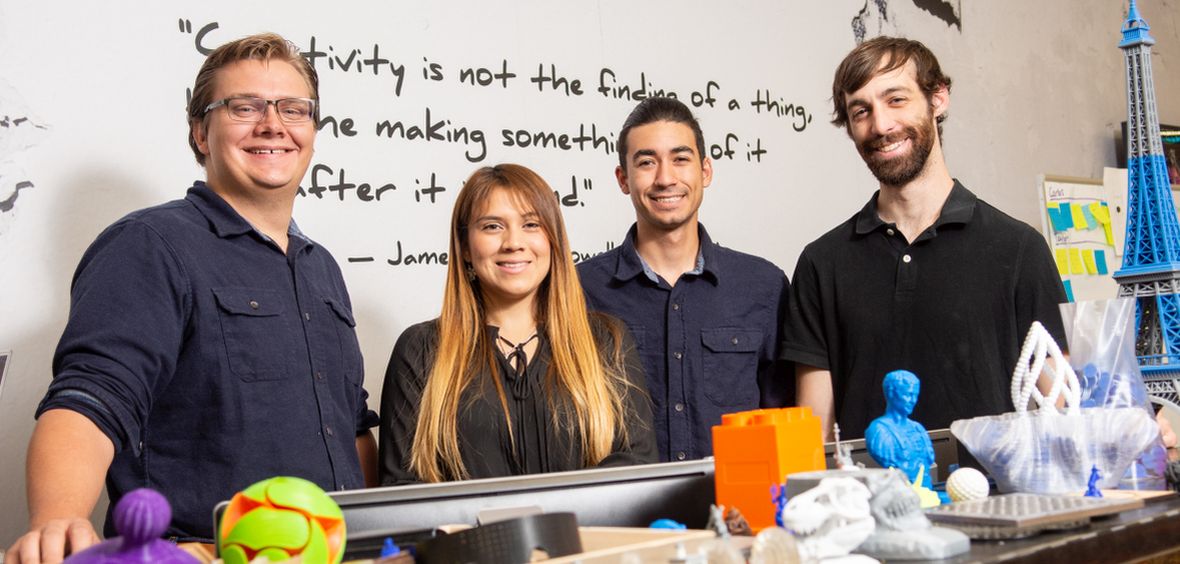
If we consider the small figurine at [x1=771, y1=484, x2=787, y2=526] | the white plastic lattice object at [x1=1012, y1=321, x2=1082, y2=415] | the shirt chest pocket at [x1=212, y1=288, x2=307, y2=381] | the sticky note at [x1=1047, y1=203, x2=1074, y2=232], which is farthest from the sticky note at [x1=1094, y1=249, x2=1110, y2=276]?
the small figurine at [x1=771, y1=484, x2=787, y2=526]

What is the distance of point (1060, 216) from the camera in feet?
13.4

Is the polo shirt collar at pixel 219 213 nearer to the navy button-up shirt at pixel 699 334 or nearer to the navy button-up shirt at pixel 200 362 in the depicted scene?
the navy button-up shirt at pixel 200 362

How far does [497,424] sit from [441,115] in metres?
1.00

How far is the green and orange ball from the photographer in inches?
28.4

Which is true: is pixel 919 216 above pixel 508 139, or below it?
below

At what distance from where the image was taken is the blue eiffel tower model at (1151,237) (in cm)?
400

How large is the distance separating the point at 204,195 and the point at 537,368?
57 centimetres

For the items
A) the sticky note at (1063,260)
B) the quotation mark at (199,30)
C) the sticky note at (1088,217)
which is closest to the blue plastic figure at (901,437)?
the quotation mark at (199,30)

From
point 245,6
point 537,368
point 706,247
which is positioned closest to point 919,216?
point 706,247

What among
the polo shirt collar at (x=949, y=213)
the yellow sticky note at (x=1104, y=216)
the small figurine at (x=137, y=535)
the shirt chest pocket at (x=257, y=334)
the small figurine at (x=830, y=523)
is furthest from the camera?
the yellow sticky note at (x=1104, y=216)

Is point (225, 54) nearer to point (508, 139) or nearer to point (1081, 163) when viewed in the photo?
point (508, 139)

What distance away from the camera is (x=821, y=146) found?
330 cm

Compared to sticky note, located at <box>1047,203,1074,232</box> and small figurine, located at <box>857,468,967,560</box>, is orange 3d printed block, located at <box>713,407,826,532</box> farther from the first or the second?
sticky note, located at <box>1047,203,1074,232</box>

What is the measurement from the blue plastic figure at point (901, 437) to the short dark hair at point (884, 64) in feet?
3.21
